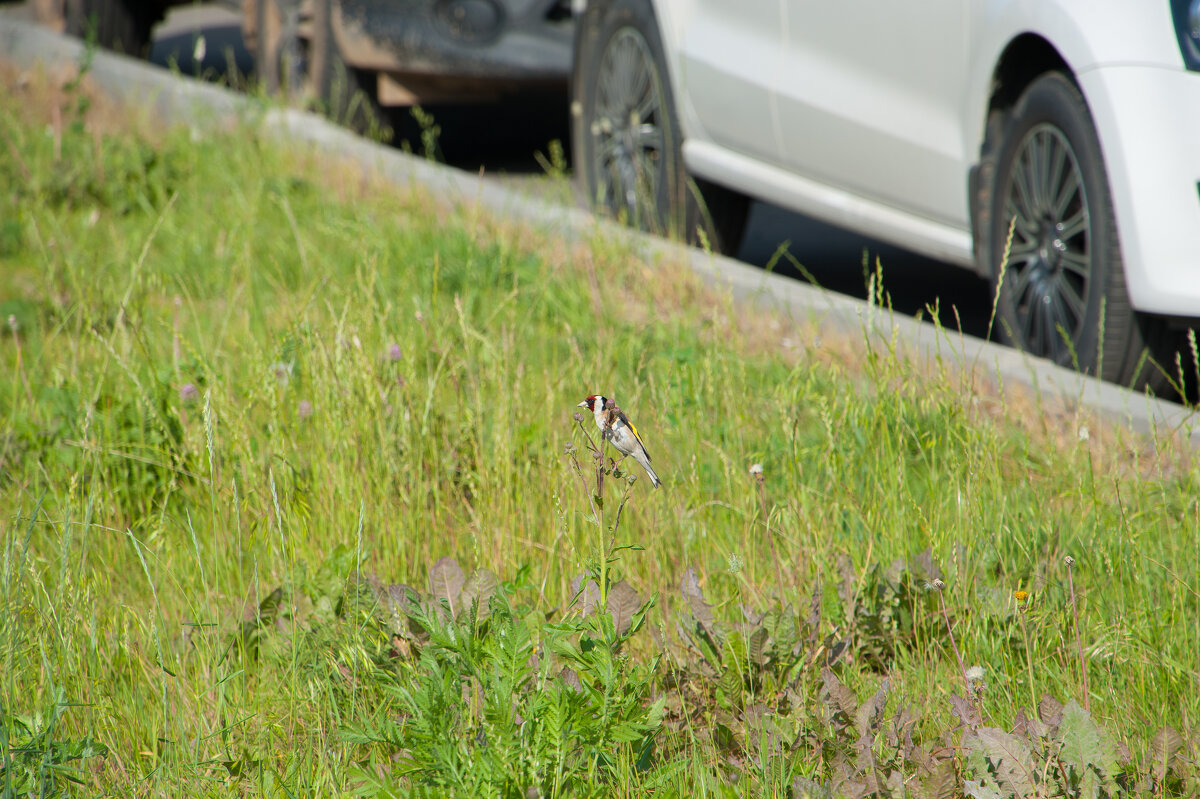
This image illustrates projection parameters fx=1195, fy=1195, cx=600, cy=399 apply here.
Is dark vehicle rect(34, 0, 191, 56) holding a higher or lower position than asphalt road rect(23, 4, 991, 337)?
higher

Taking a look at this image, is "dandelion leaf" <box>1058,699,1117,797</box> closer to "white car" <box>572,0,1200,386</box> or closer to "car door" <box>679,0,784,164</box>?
"white car" <box>572,0,1200,386</box>

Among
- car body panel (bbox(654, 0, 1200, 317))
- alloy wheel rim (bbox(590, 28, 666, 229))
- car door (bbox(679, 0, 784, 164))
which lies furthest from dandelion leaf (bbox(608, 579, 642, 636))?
alloy wheel rim (bbox(590, 28, 666, 229))

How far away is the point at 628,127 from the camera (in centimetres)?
489

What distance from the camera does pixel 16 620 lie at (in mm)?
1896

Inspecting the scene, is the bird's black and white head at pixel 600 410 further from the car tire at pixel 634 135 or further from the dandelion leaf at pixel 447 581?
the car tire at pixel 634 135

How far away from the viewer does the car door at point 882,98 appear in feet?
11.6

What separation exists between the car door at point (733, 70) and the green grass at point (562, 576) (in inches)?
46.2

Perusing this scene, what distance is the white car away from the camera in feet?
9.28

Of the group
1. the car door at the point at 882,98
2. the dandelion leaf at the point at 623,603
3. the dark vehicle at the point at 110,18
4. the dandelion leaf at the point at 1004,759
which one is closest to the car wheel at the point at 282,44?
the dark vehicle at the point at 110,18

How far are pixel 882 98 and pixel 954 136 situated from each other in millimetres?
279

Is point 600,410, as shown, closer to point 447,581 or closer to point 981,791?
point 447,581

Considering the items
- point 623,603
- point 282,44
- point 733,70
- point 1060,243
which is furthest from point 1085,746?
point 282,44

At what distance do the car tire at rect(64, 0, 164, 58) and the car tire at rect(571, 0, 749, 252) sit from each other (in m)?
4.42

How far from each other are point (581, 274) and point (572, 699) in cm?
250
